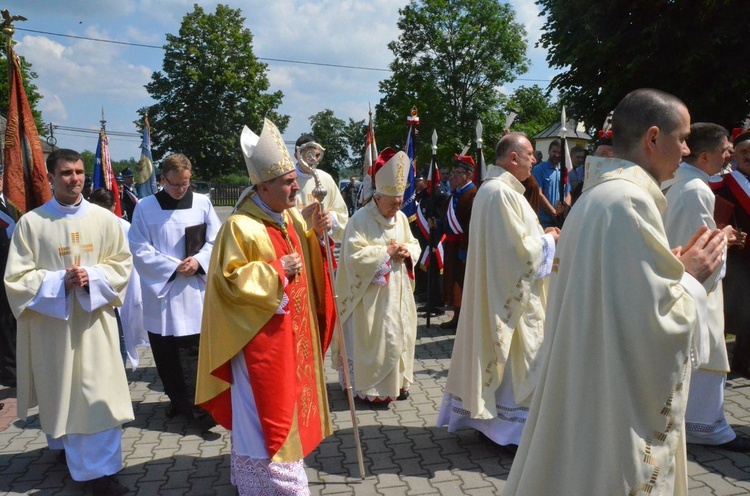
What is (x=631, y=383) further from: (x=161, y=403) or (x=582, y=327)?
(x=161, y=403)

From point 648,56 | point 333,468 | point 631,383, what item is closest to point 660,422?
point 631,383

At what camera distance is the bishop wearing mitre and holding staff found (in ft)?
12.0

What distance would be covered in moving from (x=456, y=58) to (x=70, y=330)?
141 feet

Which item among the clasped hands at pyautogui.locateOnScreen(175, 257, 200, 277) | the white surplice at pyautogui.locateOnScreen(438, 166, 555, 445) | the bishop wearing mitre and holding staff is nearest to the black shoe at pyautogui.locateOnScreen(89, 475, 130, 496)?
the bishop wearing mitre and holding staff

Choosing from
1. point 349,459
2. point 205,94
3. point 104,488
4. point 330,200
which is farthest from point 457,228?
point 205,94

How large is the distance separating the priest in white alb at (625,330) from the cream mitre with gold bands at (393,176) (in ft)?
10.4

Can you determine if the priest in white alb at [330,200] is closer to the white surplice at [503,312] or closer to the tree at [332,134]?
the white surplice at [503,312]

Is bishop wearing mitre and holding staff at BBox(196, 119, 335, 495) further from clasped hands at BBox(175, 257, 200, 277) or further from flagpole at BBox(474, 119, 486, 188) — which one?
flagpole at BBox(474, 119, 486, 188)

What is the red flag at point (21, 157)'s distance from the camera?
206 inches

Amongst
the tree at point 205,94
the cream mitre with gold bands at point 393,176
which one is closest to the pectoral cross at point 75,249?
the cream mitre with gold bands at point 393,176

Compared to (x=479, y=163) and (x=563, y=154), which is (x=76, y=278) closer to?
(x=479, y=163)

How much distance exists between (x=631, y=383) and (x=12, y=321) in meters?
6.53

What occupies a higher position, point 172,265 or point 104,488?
point 172,265

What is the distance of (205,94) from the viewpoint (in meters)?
40.4
